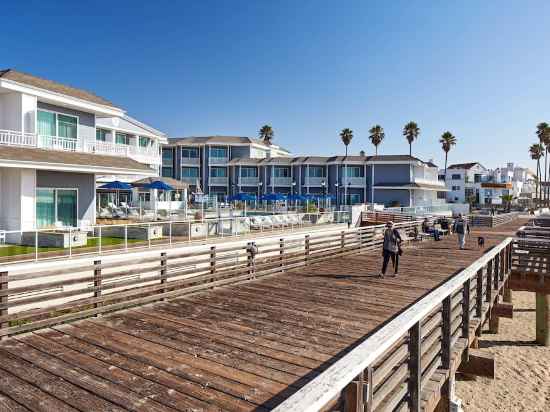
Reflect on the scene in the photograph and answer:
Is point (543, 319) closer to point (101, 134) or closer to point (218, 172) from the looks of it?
point (101, 134)

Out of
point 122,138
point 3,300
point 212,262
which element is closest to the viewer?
point 3,300

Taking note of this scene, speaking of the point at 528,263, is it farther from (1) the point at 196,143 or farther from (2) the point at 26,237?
(1) the point at 196,143

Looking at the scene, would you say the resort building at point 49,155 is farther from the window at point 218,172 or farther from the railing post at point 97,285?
the window at point 218,172

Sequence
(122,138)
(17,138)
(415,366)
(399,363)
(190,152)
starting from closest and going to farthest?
1. (415,366)
2. (399,363)
3. (17,138)
4. (122,138)
5. (190,152)

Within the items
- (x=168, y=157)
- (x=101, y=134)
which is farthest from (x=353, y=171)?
(x=101, y=134)

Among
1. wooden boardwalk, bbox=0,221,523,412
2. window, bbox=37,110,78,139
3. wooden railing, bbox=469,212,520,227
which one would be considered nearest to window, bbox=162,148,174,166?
window, bbox=37,110,78,139

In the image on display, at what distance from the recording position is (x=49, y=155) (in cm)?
1953

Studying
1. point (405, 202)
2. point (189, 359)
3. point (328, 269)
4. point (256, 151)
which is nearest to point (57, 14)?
point (328, 269)

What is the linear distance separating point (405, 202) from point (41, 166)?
149 feet

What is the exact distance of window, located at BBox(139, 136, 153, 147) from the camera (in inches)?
1501

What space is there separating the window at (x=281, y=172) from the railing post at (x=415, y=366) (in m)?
54.6

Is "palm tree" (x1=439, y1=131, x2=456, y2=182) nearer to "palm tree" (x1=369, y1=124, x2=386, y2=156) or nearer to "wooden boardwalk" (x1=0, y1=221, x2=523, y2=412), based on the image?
"palm tree" (x1=369, y1=124, x2=386, y2=156)

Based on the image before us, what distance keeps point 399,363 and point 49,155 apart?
19.6 metres

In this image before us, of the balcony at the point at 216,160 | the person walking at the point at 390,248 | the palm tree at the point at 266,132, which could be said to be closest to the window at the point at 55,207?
the person walking at the point at 390,248
